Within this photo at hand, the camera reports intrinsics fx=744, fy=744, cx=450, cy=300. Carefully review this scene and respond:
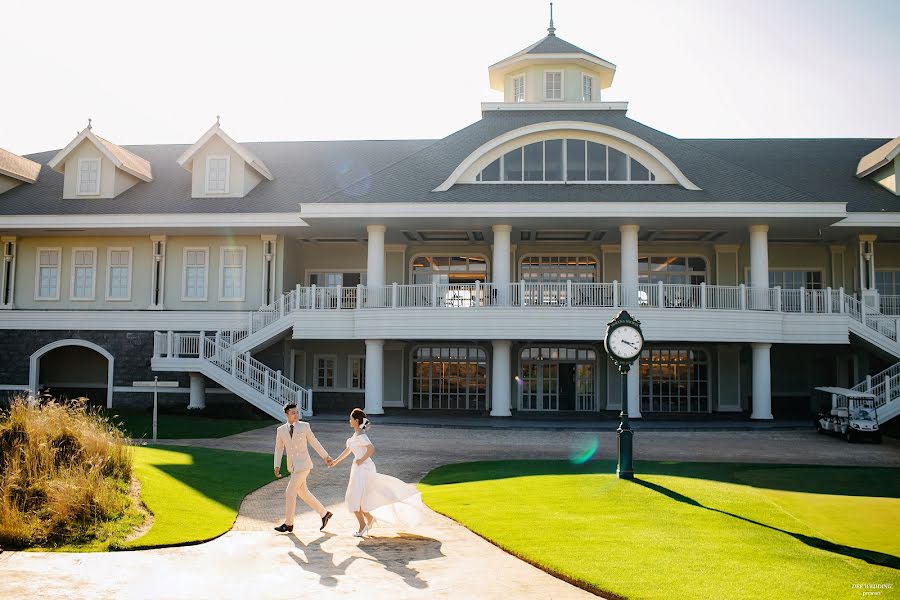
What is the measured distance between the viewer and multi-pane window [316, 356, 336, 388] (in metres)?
31.5

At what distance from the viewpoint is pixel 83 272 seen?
30438 mm

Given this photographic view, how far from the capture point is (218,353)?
85.5ft

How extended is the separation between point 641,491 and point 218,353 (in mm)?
17673

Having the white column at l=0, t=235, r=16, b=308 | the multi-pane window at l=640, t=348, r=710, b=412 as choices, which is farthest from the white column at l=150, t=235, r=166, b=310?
the multi-pane window at l=640, t=348, r=710, b=412

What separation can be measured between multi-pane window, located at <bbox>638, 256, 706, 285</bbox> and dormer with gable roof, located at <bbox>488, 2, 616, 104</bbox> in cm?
820

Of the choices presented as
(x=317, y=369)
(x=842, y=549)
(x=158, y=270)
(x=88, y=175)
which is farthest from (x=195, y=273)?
(x=842, y=549)

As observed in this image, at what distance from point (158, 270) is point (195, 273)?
4.81ft

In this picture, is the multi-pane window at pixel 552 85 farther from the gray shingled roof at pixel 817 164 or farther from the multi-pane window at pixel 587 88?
the gray shingled roof at pixel 817 164

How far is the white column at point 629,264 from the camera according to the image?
25.9 m

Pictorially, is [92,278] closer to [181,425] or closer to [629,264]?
[181,425]

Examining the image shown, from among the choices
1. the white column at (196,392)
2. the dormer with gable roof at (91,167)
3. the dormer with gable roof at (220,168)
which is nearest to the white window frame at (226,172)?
the dormer with gable roof at (220,168)

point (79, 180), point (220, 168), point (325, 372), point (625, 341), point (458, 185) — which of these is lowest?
point (325, 372)

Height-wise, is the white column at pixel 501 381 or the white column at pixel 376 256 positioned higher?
the white column at pixel 376 256

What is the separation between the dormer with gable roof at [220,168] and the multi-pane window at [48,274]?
6.37m
